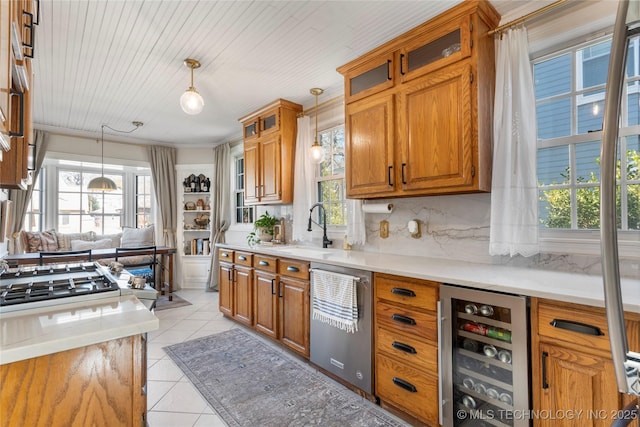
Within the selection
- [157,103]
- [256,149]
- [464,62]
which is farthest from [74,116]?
[464,62]

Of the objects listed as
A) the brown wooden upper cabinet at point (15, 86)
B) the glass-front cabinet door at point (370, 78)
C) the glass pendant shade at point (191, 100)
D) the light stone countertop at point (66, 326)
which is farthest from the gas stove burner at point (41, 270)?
the glass-front cabinet door at point (370, 78)

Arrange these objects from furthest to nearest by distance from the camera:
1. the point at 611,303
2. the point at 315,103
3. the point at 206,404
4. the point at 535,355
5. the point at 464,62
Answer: the point at 315,103
the point at 206,404
the point at 464,62
the point at 535,355
the point at 611,303

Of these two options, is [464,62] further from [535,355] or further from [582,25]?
[535,355]

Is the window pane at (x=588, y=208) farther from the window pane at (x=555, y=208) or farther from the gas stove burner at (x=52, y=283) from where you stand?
the gas stove burner at (x=52, y=283)

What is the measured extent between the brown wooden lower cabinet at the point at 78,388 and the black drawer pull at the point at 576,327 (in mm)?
1647

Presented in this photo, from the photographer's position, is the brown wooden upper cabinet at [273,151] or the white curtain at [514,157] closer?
the white curtain at [514,157]

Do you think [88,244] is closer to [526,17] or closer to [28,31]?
[28,31]

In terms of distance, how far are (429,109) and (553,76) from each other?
764 mm

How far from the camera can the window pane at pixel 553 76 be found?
1.94 m

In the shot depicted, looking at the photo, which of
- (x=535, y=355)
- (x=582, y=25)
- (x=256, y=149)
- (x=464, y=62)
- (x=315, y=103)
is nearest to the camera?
(x=535, y=355)

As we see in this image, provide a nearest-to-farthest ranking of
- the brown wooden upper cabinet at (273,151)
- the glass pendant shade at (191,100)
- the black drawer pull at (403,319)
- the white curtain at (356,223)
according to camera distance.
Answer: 1. the black drawer pull at (403,319)
2. the glass pendant shade at (191,100)
3. the white curtain at (356,223)
4. the brown wooden upper cabinet at (273,151)

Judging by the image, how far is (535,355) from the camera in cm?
139

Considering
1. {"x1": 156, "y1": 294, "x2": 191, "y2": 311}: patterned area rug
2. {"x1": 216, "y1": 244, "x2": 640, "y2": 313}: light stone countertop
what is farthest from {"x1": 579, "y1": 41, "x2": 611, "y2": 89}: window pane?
{"x1": 156, "y1": 294, "x2": 191, "y2": 311}: patterned area rug

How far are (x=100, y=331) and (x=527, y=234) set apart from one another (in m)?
2.10
